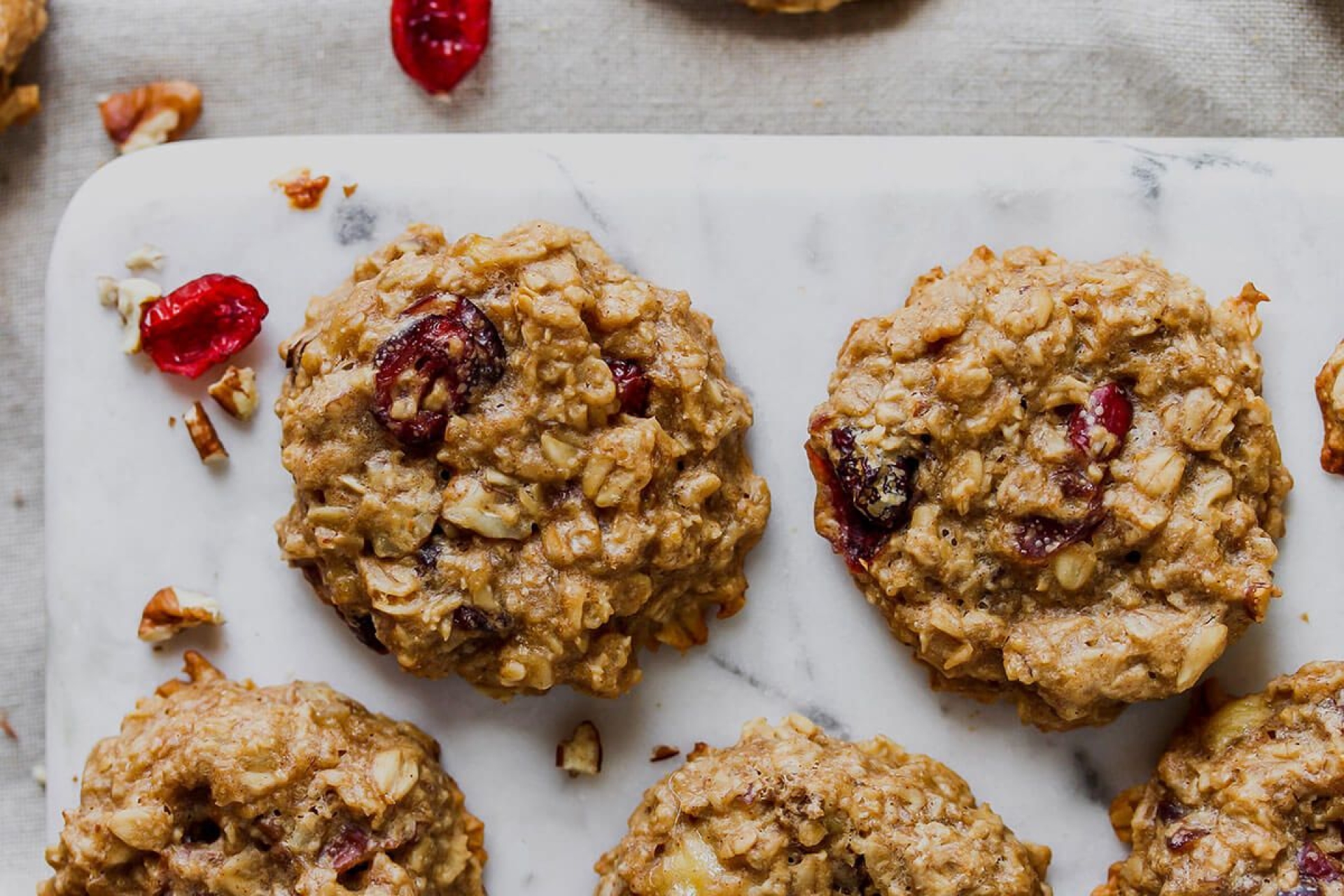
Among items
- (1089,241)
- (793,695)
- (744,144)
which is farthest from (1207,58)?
(793,695)

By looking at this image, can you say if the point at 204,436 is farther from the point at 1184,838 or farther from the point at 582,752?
the point at 1184,838

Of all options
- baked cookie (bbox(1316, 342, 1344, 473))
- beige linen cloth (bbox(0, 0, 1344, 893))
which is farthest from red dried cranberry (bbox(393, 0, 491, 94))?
baked cookie (bbox(1316, 342, 1344, 473))

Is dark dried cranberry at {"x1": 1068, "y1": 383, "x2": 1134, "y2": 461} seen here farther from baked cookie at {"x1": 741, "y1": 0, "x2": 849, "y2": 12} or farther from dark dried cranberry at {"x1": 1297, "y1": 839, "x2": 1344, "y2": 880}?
baked cookie at {"x1": 741, "y1": 0, "x2": 849, "y2": 12}

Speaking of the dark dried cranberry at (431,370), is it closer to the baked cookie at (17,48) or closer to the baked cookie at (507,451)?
the baked cookie at (507,451)

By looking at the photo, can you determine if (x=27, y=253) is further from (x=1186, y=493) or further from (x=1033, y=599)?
(x=1186, y=493)

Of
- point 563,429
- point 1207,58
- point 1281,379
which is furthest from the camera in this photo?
point 1207,58

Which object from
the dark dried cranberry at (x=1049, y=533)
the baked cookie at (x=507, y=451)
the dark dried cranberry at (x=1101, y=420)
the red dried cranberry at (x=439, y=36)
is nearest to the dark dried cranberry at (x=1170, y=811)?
the dark dried cranberry at (x=1049, y=533)

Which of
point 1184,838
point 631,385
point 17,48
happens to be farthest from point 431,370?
point 1184,838
